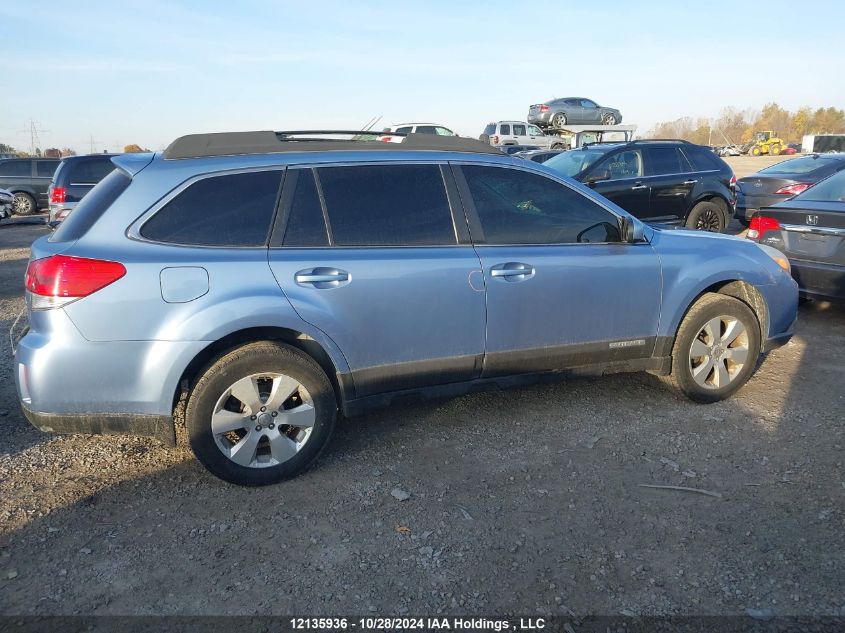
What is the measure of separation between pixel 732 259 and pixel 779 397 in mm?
1063

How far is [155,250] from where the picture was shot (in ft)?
10.1

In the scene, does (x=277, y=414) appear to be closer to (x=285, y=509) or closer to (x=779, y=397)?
(x=285, y=509)

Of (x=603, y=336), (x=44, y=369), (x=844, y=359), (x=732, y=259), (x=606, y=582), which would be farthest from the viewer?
(x=844, y=359)

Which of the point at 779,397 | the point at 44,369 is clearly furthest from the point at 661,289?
the point at 44,369

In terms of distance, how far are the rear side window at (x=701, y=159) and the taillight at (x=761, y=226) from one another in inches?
151

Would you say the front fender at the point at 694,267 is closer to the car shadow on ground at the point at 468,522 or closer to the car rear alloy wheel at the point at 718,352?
the car rear alloy wheel at the point at 718,352

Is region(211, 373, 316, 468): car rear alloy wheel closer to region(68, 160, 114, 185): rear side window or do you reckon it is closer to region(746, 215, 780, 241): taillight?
region(746, 215, 780, 241): taillight

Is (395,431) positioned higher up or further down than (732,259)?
further down

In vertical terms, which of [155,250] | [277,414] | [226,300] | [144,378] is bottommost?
[277,414]

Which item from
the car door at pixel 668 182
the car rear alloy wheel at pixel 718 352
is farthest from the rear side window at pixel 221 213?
the car door at pixel 668 182

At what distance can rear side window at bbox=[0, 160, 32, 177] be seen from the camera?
58.5ft

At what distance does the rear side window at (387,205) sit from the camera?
11.3 ft

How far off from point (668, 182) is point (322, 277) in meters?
8.00

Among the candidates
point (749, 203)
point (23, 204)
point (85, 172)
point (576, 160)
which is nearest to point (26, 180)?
point (23, 204)
